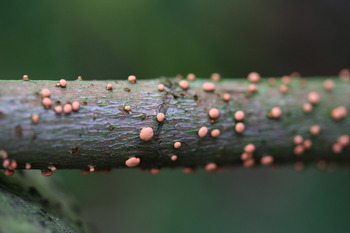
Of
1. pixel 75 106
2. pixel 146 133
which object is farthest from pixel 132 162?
pixel 75 106

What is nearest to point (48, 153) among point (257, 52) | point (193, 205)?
point (193, 205)

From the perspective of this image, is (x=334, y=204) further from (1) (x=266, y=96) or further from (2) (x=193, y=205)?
(1) (x=266, y=96)

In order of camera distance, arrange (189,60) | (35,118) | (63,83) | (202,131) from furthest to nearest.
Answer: (189,60)
(202,131)
(63,83)
(35,118)

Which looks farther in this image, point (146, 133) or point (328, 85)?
point (328, 85)

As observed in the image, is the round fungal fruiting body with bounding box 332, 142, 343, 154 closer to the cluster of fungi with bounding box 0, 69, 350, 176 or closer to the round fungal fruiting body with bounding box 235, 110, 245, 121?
the cluster of fungi with bounding box 0, 69, 350, 176

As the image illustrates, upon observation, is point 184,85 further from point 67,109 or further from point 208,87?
point 67,109

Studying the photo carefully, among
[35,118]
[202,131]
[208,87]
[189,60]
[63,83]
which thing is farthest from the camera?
[189,60]
